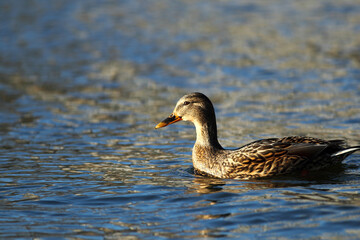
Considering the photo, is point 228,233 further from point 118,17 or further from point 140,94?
point 118,17

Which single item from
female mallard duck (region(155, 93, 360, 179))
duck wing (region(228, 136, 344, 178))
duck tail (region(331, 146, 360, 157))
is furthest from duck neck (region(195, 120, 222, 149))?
duck tail (region(331, 146, 360, 157))

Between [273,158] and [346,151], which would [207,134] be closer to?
[273,158]

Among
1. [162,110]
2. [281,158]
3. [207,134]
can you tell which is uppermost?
[162,110]

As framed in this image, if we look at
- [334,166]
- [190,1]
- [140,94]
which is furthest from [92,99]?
[190,1]

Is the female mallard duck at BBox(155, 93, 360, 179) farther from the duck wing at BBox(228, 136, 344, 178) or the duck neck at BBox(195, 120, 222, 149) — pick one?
the duck neck at BBox(195, 120, 222, 149)

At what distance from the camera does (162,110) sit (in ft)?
51.3

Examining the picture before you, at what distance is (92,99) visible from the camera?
16.9m

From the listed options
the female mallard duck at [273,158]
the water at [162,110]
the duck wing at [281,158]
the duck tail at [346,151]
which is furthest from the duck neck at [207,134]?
the duck tail at [346,151]

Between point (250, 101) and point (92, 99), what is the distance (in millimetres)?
4028

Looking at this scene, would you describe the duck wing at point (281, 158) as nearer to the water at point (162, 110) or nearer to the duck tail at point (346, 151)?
the duck tail at point (346, 151)

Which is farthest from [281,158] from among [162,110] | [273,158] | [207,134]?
[162,110]

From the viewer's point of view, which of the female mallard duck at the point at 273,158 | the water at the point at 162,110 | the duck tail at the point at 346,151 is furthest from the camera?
the female mallard duck at the point at 273,158

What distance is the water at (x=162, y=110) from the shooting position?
8266 millimetres

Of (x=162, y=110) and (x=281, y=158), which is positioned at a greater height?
(x=162, y=110)
